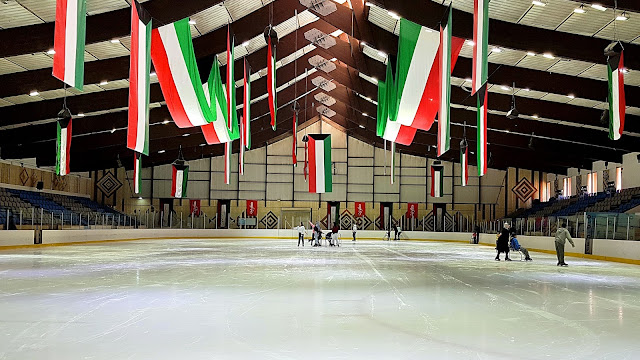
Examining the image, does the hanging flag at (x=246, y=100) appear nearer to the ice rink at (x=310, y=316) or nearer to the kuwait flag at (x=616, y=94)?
the ice rink at (x=310, y=316)

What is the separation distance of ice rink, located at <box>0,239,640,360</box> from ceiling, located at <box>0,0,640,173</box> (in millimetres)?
7887

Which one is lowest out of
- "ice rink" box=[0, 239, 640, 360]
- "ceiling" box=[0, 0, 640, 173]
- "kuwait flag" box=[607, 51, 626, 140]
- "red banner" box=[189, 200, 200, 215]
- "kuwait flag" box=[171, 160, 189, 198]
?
"ice rink" box=[0, 239, 640, 360]

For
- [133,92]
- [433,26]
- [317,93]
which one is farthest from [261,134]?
[133,92]

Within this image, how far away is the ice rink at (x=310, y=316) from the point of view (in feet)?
17.4

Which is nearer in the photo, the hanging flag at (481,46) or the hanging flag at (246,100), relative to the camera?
the hanging flag at (481,46)

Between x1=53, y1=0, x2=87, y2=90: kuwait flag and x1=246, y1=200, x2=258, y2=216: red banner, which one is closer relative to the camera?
x1=53, y1=0, x2=87, y2=90: kuwait flag

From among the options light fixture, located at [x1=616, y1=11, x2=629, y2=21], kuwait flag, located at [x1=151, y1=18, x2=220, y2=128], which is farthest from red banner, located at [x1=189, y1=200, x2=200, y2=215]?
light fixture, located at [x1=616, y1=11, x2=629, y2=21]

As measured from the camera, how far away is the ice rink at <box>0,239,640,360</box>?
5.31 metres

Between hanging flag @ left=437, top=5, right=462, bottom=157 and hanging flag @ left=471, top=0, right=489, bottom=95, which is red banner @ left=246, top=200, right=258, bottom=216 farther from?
hanging flag @ left=471, top=0, right=489, bottom=95

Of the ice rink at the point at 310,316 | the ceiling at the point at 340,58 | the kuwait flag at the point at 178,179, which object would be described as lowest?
the ice rink at the point at 310,316

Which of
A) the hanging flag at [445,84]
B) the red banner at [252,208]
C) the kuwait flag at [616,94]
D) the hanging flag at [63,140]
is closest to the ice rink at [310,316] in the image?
the hanging flag at [445,84]

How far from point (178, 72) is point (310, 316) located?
741 centimetres

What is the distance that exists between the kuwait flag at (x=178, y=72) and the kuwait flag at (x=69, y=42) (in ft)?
12.5

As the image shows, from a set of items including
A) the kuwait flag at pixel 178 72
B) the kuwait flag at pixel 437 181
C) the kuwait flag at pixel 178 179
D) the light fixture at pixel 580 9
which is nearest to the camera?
the kuwait flag at pixel 178 72
